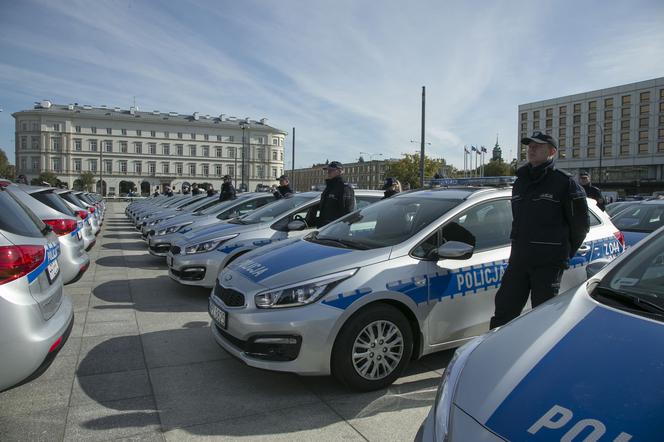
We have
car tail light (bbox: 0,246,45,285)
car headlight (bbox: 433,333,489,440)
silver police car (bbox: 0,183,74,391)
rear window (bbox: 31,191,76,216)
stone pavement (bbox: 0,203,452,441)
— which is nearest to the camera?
car headlight (bbox: 433,333,489,440)

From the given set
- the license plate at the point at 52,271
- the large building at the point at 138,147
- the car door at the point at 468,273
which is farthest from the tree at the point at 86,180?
the car door at the point at 468,273

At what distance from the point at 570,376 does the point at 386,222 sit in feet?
9.42

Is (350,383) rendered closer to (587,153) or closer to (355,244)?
(355,244)

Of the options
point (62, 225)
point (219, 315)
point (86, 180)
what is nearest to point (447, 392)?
point (219, 315)

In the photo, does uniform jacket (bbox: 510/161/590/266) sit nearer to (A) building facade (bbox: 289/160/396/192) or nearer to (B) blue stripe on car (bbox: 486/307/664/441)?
(B) blue stripe on car (bbox: 486/307/664/441)

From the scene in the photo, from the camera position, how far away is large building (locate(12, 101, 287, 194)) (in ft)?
321

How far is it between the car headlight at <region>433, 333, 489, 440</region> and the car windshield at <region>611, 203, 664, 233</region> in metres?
6.71

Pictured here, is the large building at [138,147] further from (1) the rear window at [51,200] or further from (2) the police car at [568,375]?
(2) the police car at [568,375]

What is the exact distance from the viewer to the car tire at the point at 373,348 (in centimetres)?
338

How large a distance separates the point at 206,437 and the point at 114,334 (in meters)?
2.45

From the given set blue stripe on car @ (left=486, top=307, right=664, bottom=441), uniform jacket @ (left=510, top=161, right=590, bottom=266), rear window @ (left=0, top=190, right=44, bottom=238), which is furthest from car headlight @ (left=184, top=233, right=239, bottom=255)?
blue stripe on car @ (left=486, top=307, right=664, bottom=441)

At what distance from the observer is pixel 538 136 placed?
147 inches

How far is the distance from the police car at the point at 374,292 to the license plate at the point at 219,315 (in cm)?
2

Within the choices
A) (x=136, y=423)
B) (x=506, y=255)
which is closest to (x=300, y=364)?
(x=136, y=423)
